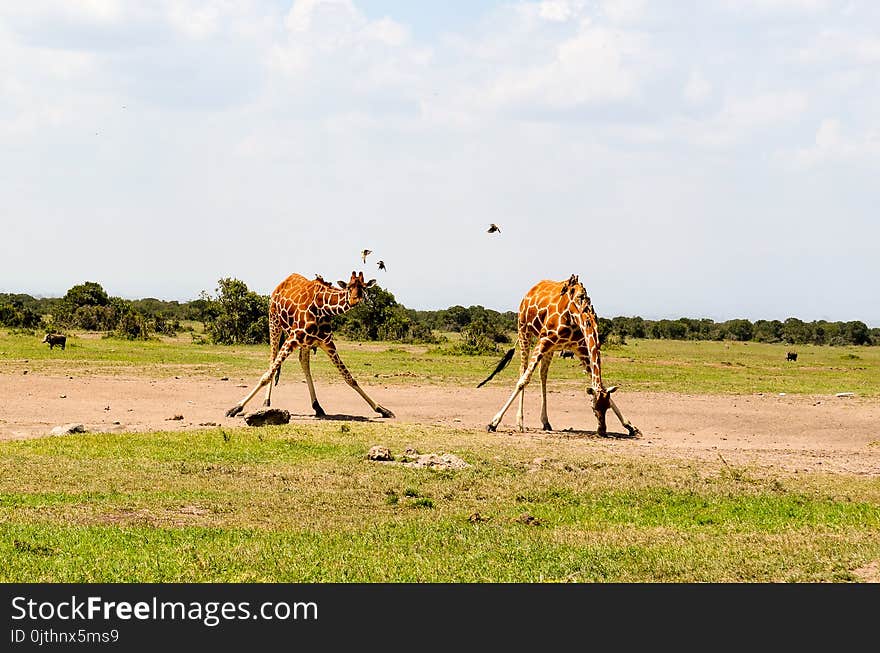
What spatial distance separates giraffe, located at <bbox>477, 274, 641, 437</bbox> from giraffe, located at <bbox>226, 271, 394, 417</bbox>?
329cm

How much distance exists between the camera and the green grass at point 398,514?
967 cm

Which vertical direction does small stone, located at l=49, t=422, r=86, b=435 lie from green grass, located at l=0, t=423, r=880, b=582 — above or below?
above

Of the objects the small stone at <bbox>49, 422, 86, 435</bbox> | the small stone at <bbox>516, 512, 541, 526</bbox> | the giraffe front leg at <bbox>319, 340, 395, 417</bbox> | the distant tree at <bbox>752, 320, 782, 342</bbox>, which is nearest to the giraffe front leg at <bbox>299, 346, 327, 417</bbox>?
the giraffe front leg at <bbox>319, 340, 395, 417</bbox>

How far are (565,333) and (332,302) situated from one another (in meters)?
4.86

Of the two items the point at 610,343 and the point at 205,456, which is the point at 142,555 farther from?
the point at 610,343

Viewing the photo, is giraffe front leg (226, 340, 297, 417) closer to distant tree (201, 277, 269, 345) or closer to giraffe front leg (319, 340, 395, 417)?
giraffe front leg (319, 340, 395, 417)

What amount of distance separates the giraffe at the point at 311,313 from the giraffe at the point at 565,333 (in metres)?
3.29

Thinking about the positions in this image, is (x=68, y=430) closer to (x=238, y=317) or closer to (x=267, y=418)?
(x=267, y=418)

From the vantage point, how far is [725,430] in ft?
72.1

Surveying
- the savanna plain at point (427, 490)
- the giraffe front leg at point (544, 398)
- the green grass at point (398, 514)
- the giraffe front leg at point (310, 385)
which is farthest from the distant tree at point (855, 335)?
the green grass at point (398, 514)

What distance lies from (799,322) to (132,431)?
77.8m

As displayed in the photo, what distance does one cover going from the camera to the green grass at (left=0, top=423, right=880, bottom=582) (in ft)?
31.7

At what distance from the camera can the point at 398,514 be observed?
40.8 ft
